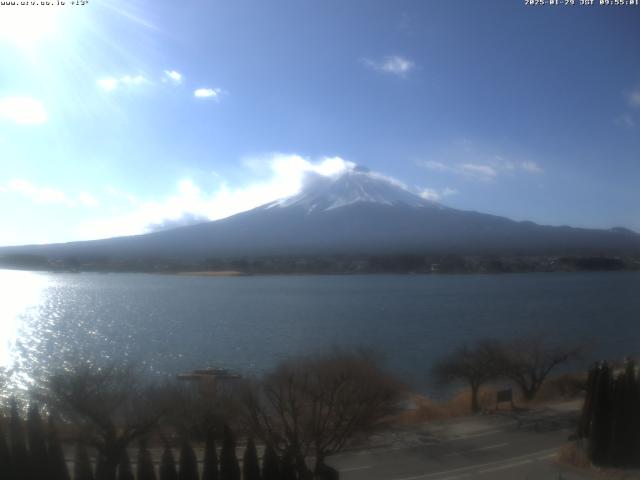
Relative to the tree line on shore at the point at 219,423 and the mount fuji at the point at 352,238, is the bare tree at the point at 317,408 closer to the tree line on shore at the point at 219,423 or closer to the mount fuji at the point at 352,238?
the tree line on shore at the point at 219,423

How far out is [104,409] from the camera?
17.0ft

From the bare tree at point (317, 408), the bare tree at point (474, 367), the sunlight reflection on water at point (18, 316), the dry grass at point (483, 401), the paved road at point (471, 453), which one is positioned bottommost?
the dry grass at point (483, 401)

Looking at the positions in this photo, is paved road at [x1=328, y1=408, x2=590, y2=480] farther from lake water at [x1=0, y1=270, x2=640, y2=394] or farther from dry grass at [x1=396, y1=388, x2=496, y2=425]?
lake water at [x1=0, y1=270, x2=640, y2=394]

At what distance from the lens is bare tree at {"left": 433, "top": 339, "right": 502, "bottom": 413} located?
897 centimetres

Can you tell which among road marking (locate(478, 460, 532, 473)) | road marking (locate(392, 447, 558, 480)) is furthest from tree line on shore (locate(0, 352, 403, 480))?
road marking (locate(478, 460, 532, 473))

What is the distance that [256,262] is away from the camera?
38031 mm

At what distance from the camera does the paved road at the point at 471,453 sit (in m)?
5.48

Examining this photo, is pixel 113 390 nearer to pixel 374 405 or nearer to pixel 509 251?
pixel 374 405

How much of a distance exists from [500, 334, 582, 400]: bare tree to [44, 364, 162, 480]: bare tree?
19.7 feet

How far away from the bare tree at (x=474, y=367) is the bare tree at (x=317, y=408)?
2834 mm

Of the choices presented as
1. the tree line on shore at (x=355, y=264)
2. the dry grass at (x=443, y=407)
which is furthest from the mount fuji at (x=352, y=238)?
the dry grass at (x=443, y=407)

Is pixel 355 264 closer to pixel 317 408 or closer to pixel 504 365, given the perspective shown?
pixel 504 365

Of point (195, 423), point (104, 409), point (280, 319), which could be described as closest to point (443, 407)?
point (195, 423)

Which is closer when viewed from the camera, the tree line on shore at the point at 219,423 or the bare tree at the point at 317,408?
the tree line on shore at the point at 219,423
